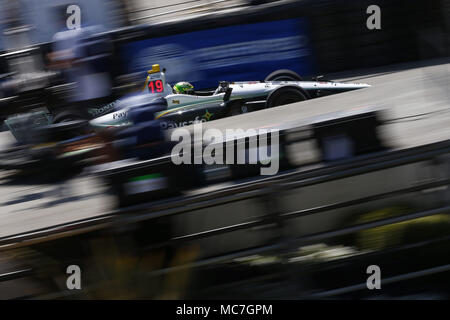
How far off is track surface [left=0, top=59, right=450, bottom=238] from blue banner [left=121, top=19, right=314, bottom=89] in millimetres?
6295

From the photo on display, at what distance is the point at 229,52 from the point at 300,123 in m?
9.43

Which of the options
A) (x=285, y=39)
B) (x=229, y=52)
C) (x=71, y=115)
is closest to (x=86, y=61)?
(x=71, y=115)

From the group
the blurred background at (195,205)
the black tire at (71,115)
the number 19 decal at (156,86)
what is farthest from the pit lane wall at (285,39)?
the blurred background at (195,205)

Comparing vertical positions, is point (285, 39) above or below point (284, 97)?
above

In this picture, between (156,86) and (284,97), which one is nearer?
(284,97)

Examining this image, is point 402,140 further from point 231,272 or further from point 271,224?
point 231,272

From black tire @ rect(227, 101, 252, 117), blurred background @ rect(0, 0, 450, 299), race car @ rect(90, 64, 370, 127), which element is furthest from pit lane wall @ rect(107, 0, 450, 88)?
blurred background @ rect(0, 0, 450, 299)

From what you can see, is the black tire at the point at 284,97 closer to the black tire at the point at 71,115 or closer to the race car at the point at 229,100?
the race car at the point at 229,100

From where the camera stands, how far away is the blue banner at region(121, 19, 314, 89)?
41.9 ft

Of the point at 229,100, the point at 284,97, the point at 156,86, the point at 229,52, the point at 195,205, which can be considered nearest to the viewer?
the point at 195,205

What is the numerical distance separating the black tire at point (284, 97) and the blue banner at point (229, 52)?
172 inches

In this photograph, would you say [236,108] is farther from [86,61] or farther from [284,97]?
[86,61]

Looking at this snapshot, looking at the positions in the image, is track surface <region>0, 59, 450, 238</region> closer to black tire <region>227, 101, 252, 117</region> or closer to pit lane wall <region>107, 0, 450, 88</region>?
black tire <region>227, 101, 252, 117</region>

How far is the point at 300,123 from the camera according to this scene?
3.75 m
